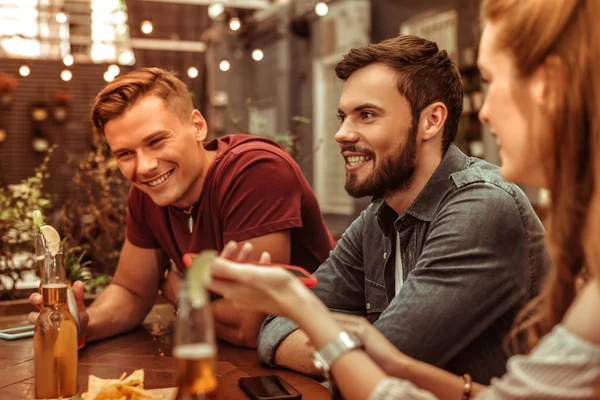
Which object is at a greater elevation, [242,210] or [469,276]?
[242,210]

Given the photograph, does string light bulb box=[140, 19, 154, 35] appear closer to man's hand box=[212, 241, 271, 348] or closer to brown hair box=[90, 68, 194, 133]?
brown hair box=[90, 68, 194, 133]

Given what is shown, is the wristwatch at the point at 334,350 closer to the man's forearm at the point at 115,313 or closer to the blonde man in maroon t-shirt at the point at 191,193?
the blonde man in maroon t-shirt at the point at 191,193

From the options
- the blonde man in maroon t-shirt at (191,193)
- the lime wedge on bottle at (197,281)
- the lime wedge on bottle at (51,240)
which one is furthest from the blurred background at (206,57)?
the lime wedge on bottle at (197,281)

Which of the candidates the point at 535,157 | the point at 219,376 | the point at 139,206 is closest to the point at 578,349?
the point at 535,157

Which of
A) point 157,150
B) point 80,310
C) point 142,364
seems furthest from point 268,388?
point 157,150

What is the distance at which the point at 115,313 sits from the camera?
7.36ft

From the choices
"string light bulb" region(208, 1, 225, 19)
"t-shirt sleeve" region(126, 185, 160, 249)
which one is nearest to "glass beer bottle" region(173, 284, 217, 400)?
"t-shirt sleeve" region(126, 185, 160, 249)

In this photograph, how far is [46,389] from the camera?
1.44 meters

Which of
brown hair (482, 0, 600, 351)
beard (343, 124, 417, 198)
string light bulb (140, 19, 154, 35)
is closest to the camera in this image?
brown hair (482, 0, 600, 351)

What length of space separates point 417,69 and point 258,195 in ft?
2.28

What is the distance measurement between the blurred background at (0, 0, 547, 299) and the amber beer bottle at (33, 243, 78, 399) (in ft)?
20.9

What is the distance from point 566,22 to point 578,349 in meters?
0.47

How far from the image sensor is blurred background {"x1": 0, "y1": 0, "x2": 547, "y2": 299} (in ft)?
28.1

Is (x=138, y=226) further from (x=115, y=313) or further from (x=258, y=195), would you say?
(x=258, y=195)
